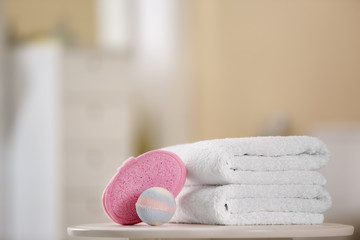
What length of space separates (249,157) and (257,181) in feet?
0.12

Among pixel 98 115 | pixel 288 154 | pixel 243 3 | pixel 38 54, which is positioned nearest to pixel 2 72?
pixel 38 54

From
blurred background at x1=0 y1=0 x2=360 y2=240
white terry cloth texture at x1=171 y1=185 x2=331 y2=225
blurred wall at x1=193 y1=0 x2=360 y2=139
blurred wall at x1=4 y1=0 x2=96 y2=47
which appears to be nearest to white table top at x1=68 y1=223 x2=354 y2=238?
white terry cloth texture at x1=171 y1=185 x2=331 y2=225

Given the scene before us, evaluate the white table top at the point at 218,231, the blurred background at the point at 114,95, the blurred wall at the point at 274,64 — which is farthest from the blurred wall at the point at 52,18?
the white table top at the point at 218,231

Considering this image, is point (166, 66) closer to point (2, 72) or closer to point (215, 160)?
point (2, 72)

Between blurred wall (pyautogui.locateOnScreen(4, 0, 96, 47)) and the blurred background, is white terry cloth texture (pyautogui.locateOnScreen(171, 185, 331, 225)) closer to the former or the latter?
the blurred background

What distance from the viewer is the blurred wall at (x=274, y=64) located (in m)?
3.38

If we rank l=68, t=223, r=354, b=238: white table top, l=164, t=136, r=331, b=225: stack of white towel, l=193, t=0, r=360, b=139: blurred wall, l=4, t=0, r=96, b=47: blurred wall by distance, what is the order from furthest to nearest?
1. l=4, t=0, r=96, b=47: blurred wall
2. l=193, t=0, r=360, b=139: blurred wall
3. l=164, t=136, r=331, b=225: stack of white towel
4. l=68, t=223, r=354, b=238: white table top

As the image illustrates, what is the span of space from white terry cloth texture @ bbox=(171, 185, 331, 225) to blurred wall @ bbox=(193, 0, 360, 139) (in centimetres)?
233

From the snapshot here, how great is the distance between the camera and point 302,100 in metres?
3.59

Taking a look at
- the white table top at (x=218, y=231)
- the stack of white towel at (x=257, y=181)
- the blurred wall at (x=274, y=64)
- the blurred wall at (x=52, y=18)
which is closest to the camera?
the white table top at (x=218, y=231)

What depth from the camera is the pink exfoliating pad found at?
3.34 feet

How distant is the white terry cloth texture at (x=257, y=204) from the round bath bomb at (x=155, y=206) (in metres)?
0.06

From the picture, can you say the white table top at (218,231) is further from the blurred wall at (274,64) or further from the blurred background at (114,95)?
the blurred wall at (274,64)

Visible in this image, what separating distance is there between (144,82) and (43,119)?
3.21 ft
